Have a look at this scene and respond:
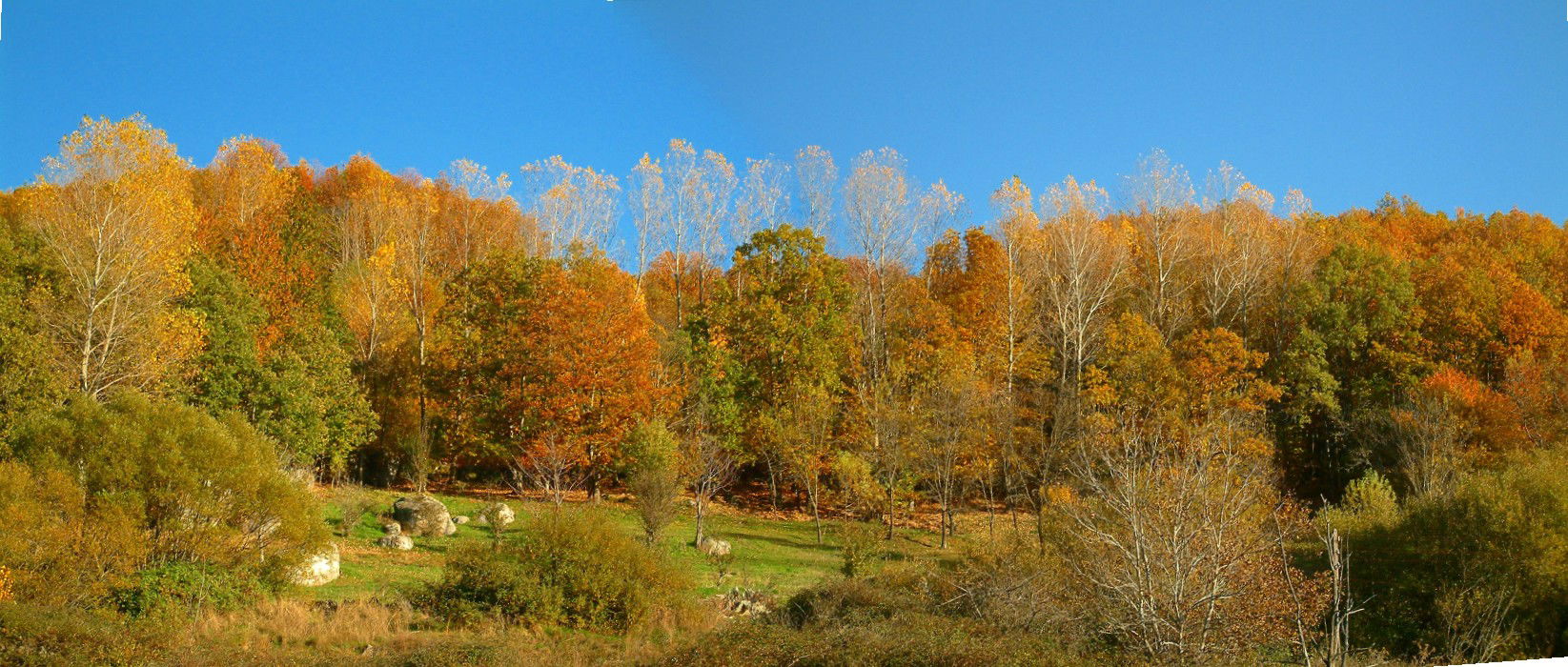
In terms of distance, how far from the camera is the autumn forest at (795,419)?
1226cm

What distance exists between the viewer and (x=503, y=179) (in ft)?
132

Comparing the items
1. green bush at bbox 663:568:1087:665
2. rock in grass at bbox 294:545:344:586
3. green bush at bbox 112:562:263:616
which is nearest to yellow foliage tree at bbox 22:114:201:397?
rock in grass at bbox 294:545:344:586

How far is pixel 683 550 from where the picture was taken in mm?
22609

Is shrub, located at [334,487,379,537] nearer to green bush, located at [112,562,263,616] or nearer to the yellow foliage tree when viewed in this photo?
the yellow foliage tree

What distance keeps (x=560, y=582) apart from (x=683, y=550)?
28.1ft

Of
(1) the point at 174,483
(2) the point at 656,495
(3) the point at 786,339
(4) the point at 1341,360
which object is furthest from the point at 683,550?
(4) the point at 1341,360

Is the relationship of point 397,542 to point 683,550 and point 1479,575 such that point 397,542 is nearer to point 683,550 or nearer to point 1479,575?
point 683,550

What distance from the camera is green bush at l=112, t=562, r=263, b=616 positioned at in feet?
42.4

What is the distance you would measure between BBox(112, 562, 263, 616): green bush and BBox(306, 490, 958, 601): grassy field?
1.20 meters

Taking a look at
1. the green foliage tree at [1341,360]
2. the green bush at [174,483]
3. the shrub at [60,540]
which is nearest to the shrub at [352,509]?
the green bush at [174,483]

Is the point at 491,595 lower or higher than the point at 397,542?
lower

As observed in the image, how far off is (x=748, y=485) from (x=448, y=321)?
35.7ft

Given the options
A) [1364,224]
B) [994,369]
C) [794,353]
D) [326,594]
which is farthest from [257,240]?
[1364,224]

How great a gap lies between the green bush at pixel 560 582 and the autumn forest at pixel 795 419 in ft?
0.18
